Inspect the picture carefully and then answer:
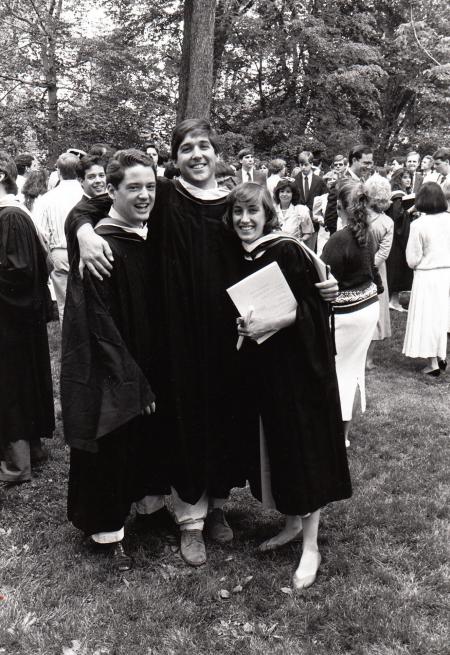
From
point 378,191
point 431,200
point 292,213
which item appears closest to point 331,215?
point 292,213

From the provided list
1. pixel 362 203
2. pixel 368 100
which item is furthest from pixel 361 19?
pixel 362 203

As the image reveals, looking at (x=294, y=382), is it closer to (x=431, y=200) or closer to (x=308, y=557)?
(x=308, y=557)

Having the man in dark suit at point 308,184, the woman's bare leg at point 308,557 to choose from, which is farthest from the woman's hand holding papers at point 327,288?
the man in dark suit at point 308,184

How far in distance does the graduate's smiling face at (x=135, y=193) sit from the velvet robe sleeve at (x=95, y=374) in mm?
373

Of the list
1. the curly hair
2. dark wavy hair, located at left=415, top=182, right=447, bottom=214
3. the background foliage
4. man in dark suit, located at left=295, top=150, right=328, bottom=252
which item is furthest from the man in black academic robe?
the background foliage

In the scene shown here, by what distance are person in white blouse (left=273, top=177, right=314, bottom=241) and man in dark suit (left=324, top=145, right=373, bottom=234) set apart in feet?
3.18

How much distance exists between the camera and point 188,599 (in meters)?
3.42

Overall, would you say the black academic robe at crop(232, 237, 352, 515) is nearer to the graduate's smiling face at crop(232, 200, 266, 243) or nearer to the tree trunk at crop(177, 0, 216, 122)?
the graduate's smiling face at crop(232, 200, 266, 243)

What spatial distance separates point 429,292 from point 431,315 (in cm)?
26

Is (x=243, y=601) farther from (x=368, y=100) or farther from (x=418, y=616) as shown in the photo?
(x=368, y=100)

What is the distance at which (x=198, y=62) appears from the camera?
9.73 meters

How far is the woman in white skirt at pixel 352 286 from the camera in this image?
4.66 meters

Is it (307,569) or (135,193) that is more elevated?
(135,193)

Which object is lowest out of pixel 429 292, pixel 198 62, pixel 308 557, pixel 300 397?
pixel 308 557
